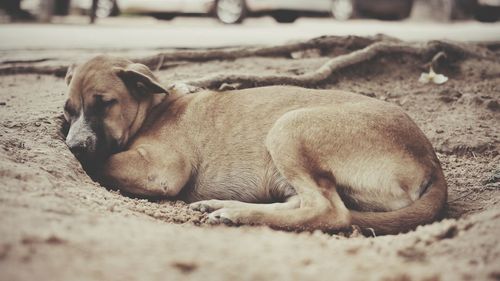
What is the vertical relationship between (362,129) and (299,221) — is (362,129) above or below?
above

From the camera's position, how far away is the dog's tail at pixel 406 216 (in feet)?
10.7

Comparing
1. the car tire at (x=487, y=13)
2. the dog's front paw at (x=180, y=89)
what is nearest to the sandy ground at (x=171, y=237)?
the dog's front paw at (x=180, y=89)

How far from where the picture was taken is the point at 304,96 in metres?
4.15

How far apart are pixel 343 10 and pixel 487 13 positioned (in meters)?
5.75

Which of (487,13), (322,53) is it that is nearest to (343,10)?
(487,13)

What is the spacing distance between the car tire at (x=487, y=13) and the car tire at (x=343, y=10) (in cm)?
515

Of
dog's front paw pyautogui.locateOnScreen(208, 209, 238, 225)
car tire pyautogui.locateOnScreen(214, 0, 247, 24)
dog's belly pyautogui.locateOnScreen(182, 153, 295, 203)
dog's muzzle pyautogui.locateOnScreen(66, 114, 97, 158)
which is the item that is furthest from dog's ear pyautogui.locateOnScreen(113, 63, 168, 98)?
car tire pyautogui.locateOnScreen(214, 0, 247, 24)

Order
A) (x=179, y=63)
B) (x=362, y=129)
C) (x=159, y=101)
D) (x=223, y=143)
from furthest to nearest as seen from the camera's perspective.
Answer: (x=179, y=63)
(x=159, y=101)
(x=223, y=143)
(x=362, y=129)

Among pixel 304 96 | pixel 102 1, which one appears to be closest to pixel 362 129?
pixel 304 96

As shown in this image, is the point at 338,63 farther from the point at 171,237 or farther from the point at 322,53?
the point at 171,237

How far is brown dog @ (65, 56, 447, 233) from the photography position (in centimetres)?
346

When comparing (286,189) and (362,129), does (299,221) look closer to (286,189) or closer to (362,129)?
(286,189)

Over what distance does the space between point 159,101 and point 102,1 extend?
44.4 feet

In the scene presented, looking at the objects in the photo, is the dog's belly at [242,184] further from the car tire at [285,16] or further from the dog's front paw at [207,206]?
the car tire at [285,16]
